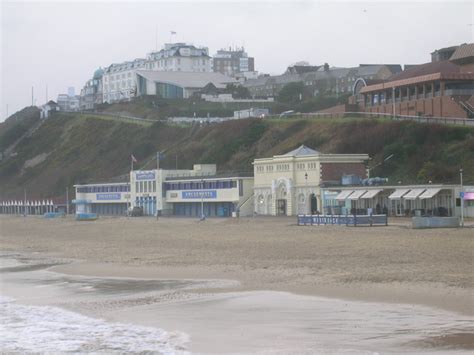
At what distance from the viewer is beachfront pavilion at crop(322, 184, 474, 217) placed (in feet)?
162

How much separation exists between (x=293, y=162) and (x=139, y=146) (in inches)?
2052

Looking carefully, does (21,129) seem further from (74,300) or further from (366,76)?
(74,300)

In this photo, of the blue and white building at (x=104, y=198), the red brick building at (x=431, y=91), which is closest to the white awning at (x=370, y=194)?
the red brick building at (x=431, y=91)

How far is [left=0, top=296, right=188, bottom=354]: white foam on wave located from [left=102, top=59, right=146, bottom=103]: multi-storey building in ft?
483

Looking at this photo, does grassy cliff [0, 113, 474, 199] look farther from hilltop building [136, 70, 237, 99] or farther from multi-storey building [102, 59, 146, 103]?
multi-storey building [102, 59, 146, 103]

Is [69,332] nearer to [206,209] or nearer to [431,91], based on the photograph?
[206,209]

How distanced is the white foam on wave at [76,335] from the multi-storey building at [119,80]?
483 ft

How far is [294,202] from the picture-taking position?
64.1m

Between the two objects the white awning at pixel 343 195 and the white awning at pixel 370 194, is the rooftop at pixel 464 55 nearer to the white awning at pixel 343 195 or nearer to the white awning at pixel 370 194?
the white awning at pixel 343 195

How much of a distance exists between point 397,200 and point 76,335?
3870cm

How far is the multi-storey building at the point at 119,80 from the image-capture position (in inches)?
6727

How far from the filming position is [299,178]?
6412 centimetres

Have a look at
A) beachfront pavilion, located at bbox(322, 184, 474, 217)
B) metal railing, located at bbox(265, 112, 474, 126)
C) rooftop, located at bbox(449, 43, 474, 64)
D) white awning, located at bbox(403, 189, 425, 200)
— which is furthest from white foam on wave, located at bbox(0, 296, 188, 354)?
rooftop, located at bbox(449, 43, 474, 64)

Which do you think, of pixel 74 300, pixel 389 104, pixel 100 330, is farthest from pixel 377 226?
pixel 389 104
